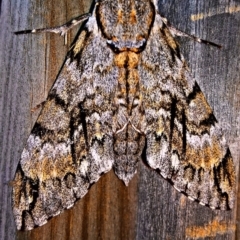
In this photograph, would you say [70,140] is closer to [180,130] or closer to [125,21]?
[180,130]

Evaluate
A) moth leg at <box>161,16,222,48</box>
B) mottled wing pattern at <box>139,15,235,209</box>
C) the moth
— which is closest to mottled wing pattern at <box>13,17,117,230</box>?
the moth

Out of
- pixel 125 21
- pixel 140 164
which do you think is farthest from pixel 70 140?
pixel 125 21

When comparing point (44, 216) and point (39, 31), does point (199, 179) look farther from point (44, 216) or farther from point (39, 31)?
point (39, 31)

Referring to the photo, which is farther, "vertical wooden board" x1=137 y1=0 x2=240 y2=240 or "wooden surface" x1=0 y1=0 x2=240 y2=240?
"vertical wooden board" x1=137 y1=0 x2=240 y2=240

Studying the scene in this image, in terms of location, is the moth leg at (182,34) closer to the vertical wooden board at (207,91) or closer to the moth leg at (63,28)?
the vertical wooden board at (207,91)

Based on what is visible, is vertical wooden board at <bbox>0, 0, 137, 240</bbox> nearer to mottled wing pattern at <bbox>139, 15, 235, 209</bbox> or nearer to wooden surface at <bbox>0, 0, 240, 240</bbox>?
wooden surface at <bbox>0, 0, 240, 240</bbox>
